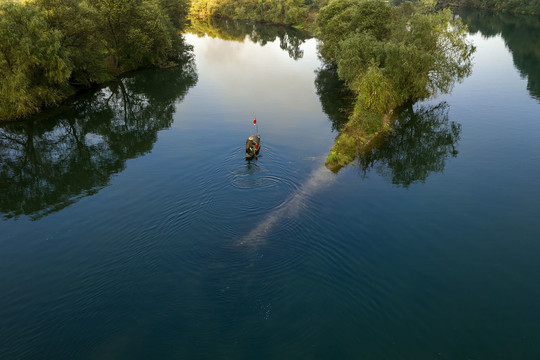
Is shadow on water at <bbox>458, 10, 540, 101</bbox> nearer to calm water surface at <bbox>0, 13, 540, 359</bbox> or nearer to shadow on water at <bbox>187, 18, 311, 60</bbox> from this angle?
calm water surface at <bbox>0, 13, 540, 359</bbox>

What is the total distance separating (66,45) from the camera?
56719mm

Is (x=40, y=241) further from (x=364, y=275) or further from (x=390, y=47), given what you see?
(x=390, y=47)

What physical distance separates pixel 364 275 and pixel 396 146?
2304 cm

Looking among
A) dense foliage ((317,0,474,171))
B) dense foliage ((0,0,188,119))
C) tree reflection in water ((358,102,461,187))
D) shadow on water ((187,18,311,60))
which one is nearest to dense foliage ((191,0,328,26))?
shadow on water ((187,18,311,60))

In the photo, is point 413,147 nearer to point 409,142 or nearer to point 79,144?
point 409,142

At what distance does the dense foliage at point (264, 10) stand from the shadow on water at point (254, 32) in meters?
3.75

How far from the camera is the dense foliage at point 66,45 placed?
156 feet

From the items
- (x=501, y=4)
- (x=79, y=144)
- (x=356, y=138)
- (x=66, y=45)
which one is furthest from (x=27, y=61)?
(x=501, y=4)

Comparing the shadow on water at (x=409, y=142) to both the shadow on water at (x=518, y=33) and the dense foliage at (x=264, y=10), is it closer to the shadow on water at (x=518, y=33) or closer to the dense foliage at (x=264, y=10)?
the shadow on water at (x=518, y=33)

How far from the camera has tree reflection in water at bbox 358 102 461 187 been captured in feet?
121

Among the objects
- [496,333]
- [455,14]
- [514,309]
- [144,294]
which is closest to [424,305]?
[496,333]

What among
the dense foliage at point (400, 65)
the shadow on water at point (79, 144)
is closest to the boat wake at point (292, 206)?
the dense foliage at point (400, 65)

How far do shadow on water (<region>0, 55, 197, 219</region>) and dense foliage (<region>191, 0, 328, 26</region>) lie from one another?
79235 mm

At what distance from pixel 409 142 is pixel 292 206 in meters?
21.4
